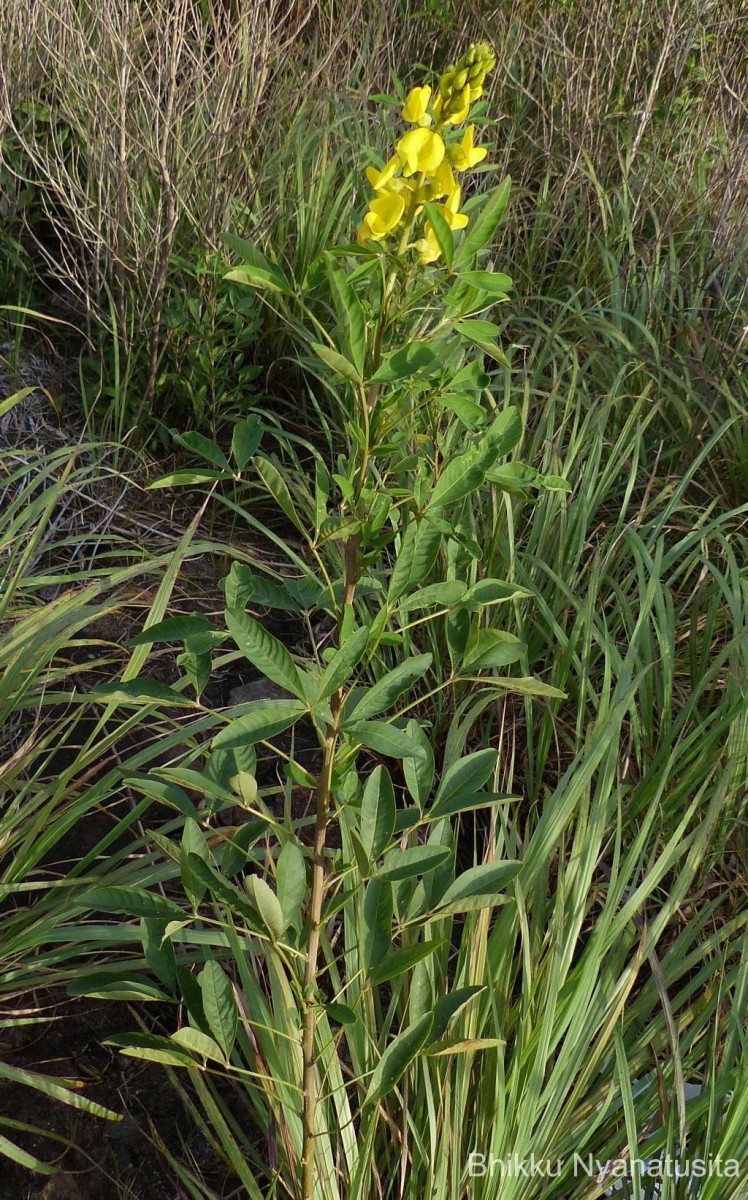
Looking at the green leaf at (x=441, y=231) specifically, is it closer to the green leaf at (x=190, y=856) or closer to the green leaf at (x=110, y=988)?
the green leaf at (x=190, y=856)

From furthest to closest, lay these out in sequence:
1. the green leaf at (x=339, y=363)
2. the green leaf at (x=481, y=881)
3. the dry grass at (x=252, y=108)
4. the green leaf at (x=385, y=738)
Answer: the dry grass at (x=252, y=108), the green leaf at (x=481, y=881), the green leaf at (x=385, y=738), the green leaf at (x=339, y=363)

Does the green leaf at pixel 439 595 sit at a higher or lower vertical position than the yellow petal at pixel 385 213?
lower

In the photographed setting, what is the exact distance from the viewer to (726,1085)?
112 centimetres

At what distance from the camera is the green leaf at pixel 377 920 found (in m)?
0.87

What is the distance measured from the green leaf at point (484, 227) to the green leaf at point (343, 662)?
12.7 inches

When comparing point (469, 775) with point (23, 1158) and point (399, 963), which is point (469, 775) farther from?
point (23, 1158)

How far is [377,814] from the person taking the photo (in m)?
0.88

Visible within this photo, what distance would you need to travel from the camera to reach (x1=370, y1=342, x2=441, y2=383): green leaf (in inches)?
31.0

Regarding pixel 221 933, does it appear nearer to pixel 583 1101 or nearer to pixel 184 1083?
pixel 184 1083

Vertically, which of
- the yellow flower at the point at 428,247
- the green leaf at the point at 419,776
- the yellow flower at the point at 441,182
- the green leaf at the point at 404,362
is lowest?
the green leaf at the point at 419,776

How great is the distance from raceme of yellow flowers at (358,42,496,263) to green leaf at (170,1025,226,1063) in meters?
0.65

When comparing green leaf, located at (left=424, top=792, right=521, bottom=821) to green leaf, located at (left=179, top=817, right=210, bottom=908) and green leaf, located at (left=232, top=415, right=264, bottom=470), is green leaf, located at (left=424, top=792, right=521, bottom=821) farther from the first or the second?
green leaf, located at (left=232, top=415, right=264, bottom=470)

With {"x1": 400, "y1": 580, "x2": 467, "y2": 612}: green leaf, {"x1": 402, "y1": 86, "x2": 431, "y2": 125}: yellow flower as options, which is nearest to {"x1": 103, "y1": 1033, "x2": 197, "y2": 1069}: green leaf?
{"x1": 400, "y1": 580, "x2": 467, "y2": 612}: green leaf

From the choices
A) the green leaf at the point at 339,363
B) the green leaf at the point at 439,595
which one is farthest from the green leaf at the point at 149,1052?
the green leaf at the point at 339,363
